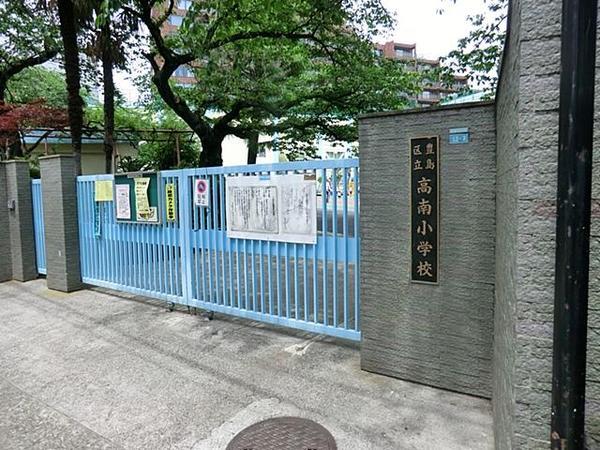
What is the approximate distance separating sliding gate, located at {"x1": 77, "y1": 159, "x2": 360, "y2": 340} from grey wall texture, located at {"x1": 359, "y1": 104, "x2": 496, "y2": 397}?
0.36 meters

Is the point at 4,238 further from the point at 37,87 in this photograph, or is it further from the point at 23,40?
the point at 37,87

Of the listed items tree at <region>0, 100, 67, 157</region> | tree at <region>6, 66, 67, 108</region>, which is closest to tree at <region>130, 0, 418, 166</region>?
tree at <region>0, 100, 67, 157</region>

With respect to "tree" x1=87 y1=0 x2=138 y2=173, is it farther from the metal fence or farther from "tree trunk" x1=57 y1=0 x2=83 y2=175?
the metal fence

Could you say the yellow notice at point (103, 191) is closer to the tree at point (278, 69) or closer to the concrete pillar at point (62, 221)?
the concrete pillar at point (62, 221)

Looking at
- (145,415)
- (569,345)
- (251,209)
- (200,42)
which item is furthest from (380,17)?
(569,345)

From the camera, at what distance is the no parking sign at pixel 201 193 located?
505cm

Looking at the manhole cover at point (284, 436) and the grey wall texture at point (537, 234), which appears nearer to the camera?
the grey wall texture at point (537, 234)

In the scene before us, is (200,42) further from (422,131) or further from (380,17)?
(422,131)

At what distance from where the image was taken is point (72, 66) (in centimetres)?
Answer: 738

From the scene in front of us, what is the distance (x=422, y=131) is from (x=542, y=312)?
2052 millimetres

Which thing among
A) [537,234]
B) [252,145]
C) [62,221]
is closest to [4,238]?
[62,221]

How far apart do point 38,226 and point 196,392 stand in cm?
588

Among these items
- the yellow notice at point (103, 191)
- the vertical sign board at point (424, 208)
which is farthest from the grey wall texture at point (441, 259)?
the yellow notice at point (103, 191)

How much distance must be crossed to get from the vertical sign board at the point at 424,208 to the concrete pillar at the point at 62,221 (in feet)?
18.4
